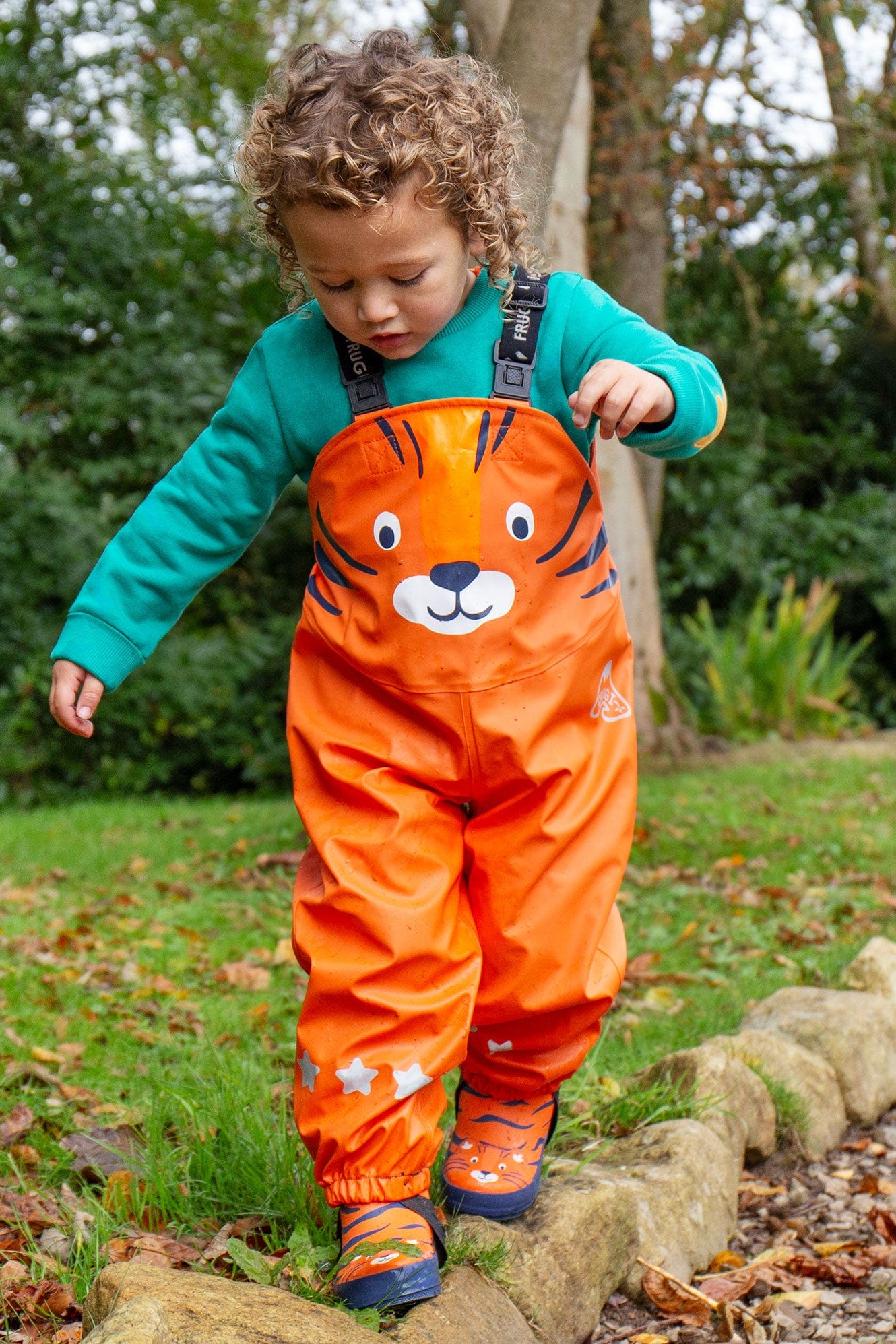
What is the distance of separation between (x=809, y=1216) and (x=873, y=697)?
24.9 feet

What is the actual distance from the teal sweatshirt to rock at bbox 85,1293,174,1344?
0.91 metres

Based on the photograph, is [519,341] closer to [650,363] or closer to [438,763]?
[650,363]

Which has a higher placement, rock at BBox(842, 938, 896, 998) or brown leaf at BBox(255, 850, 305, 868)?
rock at BBox(842, 938, 896, 998)

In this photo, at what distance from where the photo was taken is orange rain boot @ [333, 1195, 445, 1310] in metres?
1.71

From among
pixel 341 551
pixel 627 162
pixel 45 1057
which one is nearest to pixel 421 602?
pixel 341 551

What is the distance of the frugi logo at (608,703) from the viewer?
2.01 metres

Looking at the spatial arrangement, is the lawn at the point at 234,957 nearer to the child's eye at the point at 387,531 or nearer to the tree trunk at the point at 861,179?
the child's eye at the point at 387,531

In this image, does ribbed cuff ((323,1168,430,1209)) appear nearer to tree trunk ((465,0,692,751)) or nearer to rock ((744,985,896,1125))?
rock ((744,985,896,1125))

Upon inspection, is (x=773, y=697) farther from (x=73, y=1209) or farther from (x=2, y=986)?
(x=73, y=1209)

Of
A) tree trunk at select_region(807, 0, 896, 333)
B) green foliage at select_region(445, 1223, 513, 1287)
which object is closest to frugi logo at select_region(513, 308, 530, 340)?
green foliage at select_region(445, 1223, 513, 1287)

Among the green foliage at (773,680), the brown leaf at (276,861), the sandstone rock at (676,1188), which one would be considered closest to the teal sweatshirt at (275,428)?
the sandstone rock at (676,1188)

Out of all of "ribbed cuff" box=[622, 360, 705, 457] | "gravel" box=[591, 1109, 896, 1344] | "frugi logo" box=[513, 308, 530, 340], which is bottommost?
"gravel" box=[591, 1109, 896, 1344]

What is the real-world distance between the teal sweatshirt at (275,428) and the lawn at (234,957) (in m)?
0.87

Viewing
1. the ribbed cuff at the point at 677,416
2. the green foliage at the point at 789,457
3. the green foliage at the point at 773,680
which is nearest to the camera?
the ribbed cuff at the point at 677,416
